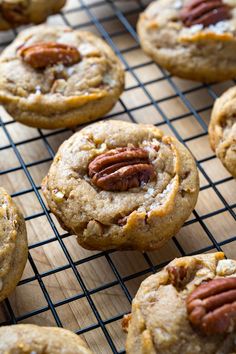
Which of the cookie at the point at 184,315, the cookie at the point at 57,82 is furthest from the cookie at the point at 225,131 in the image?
the cookie at the point at 184,315

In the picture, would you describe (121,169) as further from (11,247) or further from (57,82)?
(57,82)

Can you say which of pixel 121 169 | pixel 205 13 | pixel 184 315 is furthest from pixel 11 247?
pixel 205 13

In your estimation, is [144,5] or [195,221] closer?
[195,221]

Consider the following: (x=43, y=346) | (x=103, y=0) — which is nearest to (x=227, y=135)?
(x=43, y=346)

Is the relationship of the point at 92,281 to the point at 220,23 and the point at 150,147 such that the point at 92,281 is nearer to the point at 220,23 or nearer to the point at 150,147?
the point at 150,147

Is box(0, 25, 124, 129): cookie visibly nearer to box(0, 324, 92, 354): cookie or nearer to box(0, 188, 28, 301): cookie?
box(0, 188, 28, 301): cookie

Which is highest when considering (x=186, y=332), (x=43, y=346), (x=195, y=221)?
(x=43, y=346)
